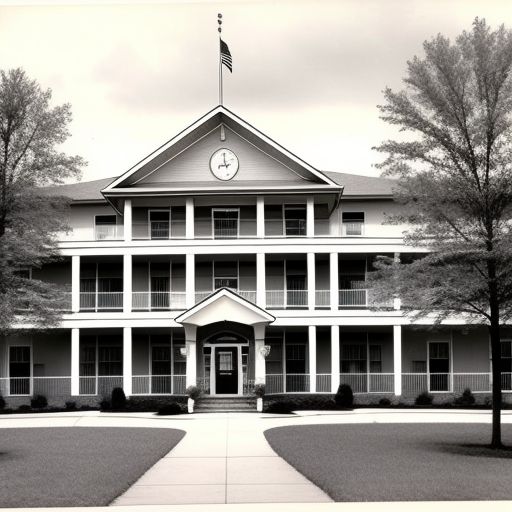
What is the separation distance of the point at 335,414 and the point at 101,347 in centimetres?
1211

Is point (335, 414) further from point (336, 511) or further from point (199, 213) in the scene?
point (336, 511)

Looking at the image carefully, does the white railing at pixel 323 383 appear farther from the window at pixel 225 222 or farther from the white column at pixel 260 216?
the window at pixel 225 222

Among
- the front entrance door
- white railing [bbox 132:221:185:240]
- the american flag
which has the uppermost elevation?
the american flag

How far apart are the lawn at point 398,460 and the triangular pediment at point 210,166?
A: 14.3 metres

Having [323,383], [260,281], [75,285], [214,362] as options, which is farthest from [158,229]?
[323,383]

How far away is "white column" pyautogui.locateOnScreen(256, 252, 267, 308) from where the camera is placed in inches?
1430

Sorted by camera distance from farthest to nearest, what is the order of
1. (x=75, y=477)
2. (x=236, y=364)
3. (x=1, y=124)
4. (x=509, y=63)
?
1. (x=236, y=364)
2. (x=1, y=124)
3. (x=509, y=63)
4. (x=75, y=477)

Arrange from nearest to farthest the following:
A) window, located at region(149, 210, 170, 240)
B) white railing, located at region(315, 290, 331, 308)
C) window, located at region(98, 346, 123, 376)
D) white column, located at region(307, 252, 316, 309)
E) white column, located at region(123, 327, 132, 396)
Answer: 1. white column, located at region(123, 327, 132, 396)
2. white column, located at region(307, 252, 316, 309)
3. white railing, located at region(315, 290, 331, 308)
4. window, located at region(149, 210, 170, 240)
5. window, located at region(98, 346, 123, 376)

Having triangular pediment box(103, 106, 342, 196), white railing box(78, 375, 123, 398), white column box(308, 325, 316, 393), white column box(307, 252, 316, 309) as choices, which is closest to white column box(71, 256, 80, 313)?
white railing box(78, 375, 123, 398)

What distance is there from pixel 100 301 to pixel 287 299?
7949 millimetres

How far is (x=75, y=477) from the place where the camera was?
49.2ft

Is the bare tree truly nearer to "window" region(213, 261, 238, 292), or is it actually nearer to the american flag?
the american flag

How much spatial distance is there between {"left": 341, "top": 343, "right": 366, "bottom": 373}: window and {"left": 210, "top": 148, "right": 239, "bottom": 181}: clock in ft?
28.8

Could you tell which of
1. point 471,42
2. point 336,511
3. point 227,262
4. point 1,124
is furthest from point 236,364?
point 336,511
